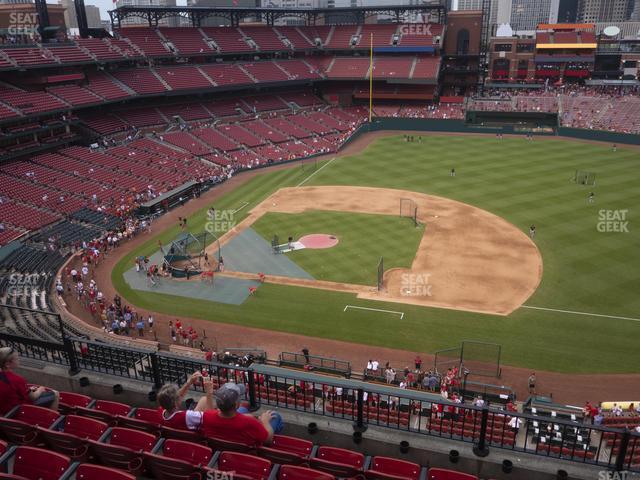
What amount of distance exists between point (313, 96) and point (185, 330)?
219 feet

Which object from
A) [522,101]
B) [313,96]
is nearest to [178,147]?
[313,96]

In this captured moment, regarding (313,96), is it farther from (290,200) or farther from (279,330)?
(279,330)

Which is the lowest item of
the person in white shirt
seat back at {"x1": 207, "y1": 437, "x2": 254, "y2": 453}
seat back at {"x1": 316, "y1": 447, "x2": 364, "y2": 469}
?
the person in white shirt

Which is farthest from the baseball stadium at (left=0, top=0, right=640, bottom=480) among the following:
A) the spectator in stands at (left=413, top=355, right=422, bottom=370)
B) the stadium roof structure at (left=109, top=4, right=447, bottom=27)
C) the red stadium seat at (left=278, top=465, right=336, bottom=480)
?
the stadium roof structure at (left=109, top=4, right=447, bottom=27)

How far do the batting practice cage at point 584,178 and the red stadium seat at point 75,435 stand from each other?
5078 cm

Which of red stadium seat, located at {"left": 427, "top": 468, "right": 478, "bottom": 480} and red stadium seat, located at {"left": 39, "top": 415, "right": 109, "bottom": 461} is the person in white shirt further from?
red stadium seat, located at {"left": 39, "top": 415, "right": 109, "bottom": 461}

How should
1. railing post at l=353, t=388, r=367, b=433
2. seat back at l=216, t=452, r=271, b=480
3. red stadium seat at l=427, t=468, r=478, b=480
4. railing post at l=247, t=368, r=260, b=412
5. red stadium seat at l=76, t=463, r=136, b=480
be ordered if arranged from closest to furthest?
red stadium seat at l=76, t=463, r=136, b=480
seat back at l=216, t=452, r=271, b=480
red stadium seat at l=427, t=468, r=478, b=480
railing post at l=353, t=388, r=367, b=433
railing post at l=247, t=368, r=260, b=412

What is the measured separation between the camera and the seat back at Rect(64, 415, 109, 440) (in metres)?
8.60

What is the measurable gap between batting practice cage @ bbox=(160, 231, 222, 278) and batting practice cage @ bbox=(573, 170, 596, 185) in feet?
117

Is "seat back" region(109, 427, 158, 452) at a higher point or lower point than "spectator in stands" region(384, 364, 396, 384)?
higher

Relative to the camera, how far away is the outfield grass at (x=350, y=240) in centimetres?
3341

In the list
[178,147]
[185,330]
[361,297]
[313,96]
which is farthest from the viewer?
[313,96]

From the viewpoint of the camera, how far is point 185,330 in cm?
2728

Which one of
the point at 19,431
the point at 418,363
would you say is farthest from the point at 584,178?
the point at 19,431
